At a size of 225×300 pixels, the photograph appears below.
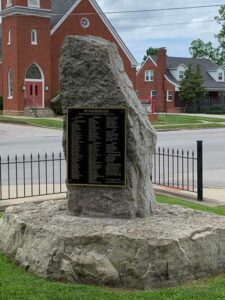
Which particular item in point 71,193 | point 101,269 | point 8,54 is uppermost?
point 8,54

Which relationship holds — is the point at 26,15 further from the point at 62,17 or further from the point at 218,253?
the point at 218,253

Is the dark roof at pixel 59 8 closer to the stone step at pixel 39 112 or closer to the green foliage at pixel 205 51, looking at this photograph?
the stone step at pixel 39 112

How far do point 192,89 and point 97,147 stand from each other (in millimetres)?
59726

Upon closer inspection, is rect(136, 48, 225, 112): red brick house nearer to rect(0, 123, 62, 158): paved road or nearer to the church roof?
the church roof

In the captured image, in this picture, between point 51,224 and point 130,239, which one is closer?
point 130,239

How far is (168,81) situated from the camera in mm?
69938

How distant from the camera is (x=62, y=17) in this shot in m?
52.1

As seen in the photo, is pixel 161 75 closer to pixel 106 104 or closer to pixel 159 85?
pixel 159 85

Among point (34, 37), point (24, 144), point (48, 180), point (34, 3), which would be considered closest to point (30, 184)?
point (48, 180)

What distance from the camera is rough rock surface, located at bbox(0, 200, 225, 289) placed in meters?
6.08

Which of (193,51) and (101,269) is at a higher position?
(193,51)

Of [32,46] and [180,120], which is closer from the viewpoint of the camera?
[180,120]

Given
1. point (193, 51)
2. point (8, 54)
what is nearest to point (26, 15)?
point (8, 54)

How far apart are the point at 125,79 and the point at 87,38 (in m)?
0.69
